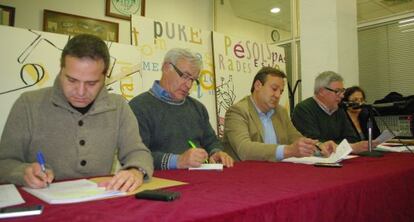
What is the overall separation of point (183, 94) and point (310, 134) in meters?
1.07

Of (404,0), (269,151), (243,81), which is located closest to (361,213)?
(269,151)

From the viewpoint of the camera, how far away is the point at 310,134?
2568mm

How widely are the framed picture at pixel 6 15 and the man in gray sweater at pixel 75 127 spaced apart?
247 cm

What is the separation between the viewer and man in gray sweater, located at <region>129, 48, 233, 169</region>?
6.31 feet

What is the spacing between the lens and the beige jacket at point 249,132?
1.91 meters

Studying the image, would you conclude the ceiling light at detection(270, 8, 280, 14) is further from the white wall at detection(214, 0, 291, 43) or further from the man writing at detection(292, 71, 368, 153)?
the man writing at detection(292, 71, 368, 153)

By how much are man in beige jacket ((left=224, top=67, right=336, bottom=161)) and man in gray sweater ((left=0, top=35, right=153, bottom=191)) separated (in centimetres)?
71

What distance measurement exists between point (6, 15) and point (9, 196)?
3.05 meters

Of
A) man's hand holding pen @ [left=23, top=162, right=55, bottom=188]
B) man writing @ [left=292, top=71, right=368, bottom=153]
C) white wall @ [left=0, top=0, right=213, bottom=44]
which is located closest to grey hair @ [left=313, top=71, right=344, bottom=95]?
man writing @ [left=292, top=71, right=368, bottom=153]

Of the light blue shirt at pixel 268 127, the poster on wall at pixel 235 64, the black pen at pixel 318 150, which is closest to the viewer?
the black pen at pixel 318 150

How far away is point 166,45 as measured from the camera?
3627mm

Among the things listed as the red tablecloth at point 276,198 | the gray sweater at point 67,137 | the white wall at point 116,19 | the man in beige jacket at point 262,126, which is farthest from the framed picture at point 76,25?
the red tablecloth at point 276,198

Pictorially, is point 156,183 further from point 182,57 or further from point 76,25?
point 76,25

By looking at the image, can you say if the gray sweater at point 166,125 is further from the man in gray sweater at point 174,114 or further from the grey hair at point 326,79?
the grey hair at point 326,79
